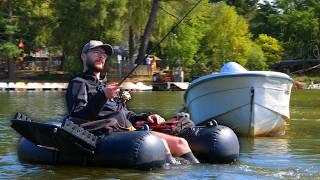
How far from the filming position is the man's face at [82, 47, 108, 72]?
30.8ft

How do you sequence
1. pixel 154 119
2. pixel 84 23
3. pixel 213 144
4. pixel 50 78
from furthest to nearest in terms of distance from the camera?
pixel 50 78 < pixel 84 23 < pixel 154 119 < pixel 213 144

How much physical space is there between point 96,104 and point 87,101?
221mm

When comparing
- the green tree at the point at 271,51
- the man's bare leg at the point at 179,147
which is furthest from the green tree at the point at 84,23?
the man's bare leg at the point at 179,147

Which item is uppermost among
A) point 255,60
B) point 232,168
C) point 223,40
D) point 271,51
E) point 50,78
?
point 223,40

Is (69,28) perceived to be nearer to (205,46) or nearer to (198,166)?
(205,46)

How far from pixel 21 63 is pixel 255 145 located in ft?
176

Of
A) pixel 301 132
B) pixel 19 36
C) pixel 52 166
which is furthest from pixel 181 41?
pixel 52 166

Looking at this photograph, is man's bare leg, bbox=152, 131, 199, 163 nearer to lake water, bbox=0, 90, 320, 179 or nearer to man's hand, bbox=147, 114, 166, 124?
lake water, bbox=0, 90, 320, 179

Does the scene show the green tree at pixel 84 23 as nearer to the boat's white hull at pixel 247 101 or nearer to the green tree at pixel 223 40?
the green tree at pixel 223 40

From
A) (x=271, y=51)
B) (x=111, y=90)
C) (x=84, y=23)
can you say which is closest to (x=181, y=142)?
(x=111, y=90)

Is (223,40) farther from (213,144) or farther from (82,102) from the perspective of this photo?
(82,102)

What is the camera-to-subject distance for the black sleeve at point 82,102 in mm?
9148

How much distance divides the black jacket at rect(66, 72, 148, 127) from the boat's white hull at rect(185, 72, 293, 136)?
232 inches

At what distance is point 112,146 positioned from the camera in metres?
9.29
